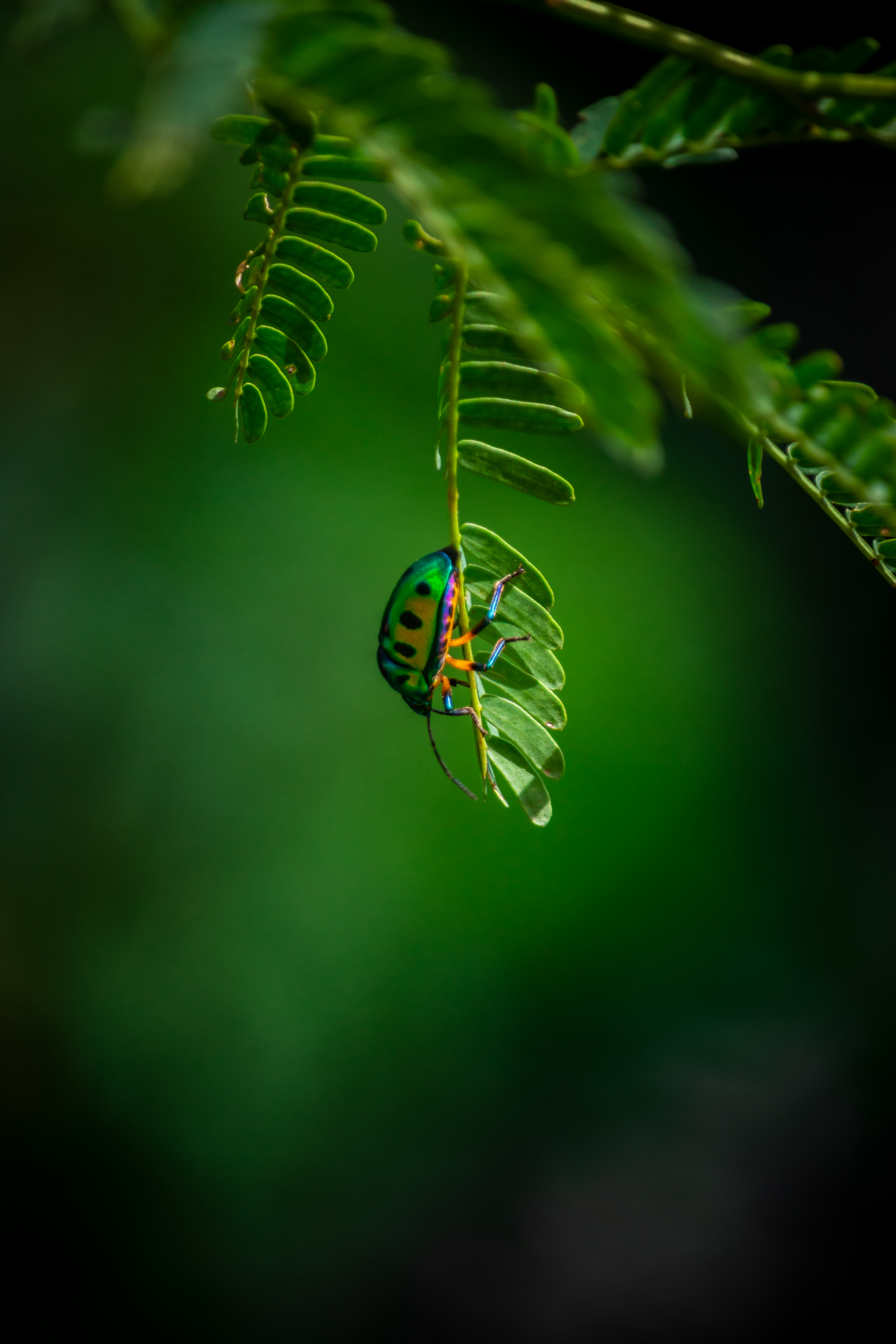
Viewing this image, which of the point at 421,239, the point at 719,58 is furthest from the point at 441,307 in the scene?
the point at 719,58

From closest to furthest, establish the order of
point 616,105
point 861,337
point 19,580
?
1. point 616,105
2. point 19,580
3. point 861,337

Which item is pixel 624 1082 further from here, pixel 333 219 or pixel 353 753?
pixel 333 219

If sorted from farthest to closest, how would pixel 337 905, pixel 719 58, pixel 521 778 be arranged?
1. pixel 337 905
2. pixel 521 778
3. pixel 719 58

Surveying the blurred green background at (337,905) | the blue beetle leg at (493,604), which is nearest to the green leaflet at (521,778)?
the blue beetle leg at (493,604)

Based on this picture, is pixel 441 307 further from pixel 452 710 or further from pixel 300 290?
pixel 452 710

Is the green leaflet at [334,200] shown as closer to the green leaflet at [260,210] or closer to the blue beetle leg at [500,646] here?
the green leaflet at [260,210]

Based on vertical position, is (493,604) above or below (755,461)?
below

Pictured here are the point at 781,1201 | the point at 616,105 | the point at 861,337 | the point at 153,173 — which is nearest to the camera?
the point at 153,173

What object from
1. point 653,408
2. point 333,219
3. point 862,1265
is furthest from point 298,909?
point 653,408
